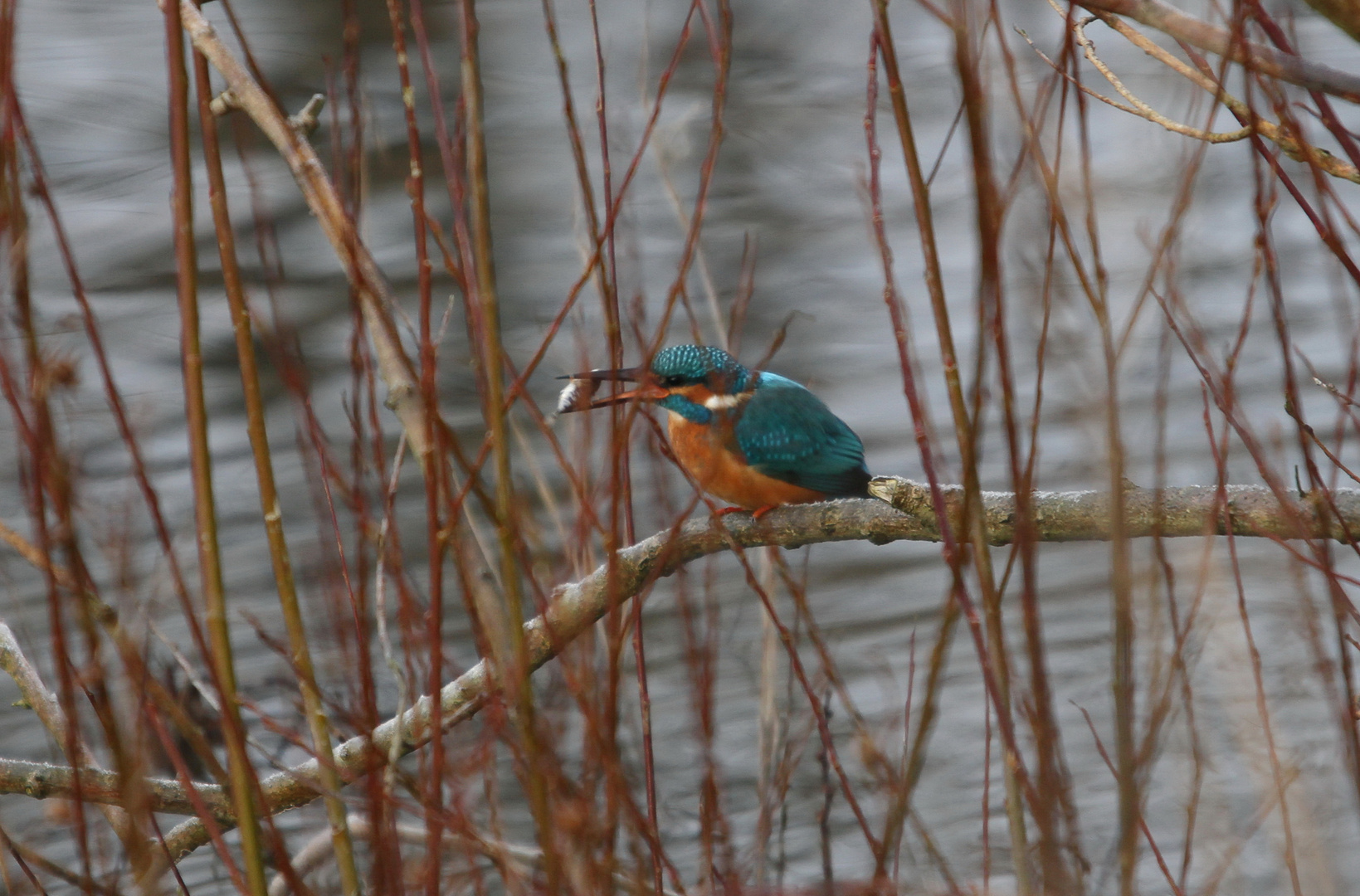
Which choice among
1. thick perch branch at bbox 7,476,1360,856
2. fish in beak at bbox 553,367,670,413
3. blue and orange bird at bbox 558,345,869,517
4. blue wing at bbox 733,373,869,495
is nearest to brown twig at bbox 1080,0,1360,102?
thick perch branch at bbox 7,476,1360,856

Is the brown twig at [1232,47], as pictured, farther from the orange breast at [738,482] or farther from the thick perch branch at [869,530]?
the orange breast at [738,482]

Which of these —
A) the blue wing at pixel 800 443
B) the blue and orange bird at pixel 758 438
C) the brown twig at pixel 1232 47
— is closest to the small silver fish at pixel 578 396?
the blue and orange bird at pixel 758 438

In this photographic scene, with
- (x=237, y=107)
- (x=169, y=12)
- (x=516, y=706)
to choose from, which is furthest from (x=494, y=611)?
(x=237, y=107)

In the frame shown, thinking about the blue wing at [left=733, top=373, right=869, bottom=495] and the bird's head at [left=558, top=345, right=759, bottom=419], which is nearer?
the bird's head at [left=558, top=345, right=759, bottom=419]

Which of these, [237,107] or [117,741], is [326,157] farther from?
[117,741]

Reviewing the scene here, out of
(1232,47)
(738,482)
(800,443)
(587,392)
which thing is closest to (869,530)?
(587,392)

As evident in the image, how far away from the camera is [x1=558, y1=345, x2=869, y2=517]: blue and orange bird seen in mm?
3131

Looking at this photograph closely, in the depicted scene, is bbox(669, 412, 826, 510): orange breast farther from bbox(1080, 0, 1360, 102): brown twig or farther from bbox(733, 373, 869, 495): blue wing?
bbox(1080, 0, 1360, 102): brown twig

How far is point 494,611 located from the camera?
1.33 meters

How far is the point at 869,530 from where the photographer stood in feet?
7.72

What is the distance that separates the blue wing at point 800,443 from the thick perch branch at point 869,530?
2.24 ft

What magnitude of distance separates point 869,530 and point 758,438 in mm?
934

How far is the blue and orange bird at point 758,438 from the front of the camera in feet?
10.3

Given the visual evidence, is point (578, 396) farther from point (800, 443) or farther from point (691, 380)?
point (800, 443)
